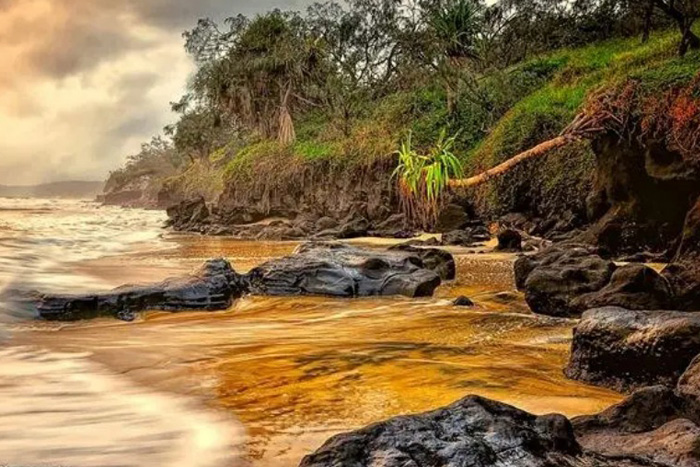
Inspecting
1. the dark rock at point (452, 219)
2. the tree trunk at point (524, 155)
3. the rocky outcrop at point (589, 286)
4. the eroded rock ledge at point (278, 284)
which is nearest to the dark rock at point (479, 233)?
the dark rock at point (452, 219)

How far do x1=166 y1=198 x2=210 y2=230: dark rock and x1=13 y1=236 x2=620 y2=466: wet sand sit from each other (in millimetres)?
24017

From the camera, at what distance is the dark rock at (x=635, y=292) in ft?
23.4

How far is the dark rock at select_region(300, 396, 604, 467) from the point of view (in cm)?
253

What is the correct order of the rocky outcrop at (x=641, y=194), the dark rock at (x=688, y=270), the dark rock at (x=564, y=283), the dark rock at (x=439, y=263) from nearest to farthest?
the dark rock at (x=688, y=270) < the dark rock at (x=564, y=283) < the dark rock at (x=439, y=263) < the rocky outcrop at (x=641, y=194)

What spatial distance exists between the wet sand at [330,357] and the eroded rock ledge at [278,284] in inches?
13.1

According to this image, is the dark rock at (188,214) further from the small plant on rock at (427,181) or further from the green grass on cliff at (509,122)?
the small plant on rock at (427,181)

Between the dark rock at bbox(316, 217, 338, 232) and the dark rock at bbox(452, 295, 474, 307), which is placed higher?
the dark rock at bbox(316, 217, 338, 232)

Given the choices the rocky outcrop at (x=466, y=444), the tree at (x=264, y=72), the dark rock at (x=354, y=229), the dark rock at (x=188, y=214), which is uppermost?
the tree at (x=264, y=72)

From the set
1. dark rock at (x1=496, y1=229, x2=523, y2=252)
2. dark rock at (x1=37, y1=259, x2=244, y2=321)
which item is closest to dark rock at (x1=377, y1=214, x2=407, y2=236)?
dark rock at (x1=496, y1=229, x2=523, y2=252)

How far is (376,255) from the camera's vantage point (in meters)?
11.3

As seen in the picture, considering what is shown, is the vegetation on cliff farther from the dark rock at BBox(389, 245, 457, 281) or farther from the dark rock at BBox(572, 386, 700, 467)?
the dark rock at BBox(572, 386, 700, 467)

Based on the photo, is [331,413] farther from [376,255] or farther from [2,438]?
[376,255]

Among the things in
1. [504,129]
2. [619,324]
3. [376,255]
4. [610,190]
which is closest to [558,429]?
[619,324]

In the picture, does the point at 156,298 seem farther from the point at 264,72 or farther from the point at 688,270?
the point at 264,72
